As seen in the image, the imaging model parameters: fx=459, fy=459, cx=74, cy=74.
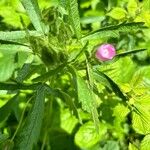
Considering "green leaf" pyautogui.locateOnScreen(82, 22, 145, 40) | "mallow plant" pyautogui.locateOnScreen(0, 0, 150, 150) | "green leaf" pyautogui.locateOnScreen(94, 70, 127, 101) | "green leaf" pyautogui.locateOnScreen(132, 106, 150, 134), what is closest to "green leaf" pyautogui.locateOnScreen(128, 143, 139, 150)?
"mallow plant" pyautogui.locateOnScreen(0, 0, 150, 150)

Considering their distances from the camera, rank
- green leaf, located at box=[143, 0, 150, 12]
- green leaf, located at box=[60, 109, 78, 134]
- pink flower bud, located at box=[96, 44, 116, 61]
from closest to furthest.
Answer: pink flower bud, located at box=[96, 44, 116, 61]
green leaf, located at box=[143, 0, 150, 12]
green leaf, located at box=[60, 109, 78, 134]

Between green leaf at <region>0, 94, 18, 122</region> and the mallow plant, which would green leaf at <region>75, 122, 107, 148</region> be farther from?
green leaf at <region>0, 94, 18, 122</region>

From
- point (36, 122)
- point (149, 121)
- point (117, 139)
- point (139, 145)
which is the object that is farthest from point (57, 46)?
point (117, 139)

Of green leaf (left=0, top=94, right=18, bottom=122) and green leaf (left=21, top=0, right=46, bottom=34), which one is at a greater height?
green leaf (left=21, top=0, right=46, bottom=34)

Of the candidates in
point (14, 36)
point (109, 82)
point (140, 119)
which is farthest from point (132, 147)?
point (14, 36)

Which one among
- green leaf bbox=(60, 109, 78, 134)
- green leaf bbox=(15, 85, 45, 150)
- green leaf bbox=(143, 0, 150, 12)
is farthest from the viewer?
green leaf bbox=(60, 109, 78, 134)

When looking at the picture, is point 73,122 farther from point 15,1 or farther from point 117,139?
point 15,1

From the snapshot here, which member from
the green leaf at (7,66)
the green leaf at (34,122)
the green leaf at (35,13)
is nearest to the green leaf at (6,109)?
the green leaf at (7,66)
